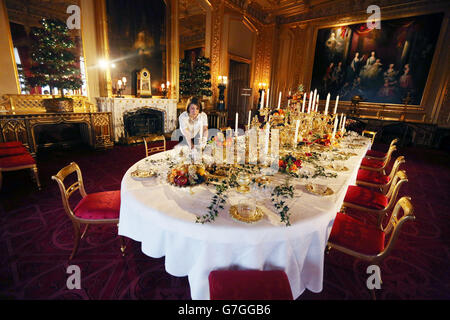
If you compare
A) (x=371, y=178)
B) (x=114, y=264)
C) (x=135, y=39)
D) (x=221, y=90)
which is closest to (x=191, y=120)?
(x=114, y=264)

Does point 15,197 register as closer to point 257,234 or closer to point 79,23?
point 257,234

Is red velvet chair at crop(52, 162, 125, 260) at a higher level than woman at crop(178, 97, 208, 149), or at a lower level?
lower

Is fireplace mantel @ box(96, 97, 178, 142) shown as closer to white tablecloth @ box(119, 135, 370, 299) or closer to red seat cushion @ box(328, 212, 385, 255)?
white tablecloth @ box(119, 135, 370, 299)

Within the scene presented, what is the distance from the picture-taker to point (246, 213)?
1.40 metres

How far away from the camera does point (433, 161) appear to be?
635cm

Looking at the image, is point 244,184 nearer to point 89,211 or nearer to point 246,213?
point 246,213

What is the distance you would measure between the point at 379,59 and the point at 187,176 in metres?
10.5

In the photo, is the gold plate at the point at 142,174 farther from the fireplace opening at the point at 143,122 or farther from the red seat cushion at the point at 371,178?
the fireplace opening at the point at 143,122

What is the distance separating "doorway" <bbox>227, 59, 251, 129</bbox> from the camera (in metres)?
11.2

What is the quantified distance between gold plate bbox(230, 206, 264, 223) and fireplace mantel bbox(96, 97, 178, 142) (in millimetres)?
6092

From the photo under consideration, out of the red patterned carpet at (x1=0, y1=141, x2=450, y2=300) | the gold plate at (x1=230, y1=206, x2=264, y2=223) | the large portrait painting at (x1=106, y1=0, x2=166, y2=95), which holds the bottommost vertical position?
the red patterned carpet at (x1=0, y1=141, x2=450, y2=300)

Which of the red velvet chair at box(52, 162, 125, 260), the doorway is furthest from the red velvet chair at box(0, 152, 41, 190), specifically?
the doorway

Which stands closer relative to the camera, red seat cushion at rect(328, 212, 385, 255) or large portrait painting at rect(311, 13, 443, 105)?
red seat cushion at rect(328, 212, 385, 255)
